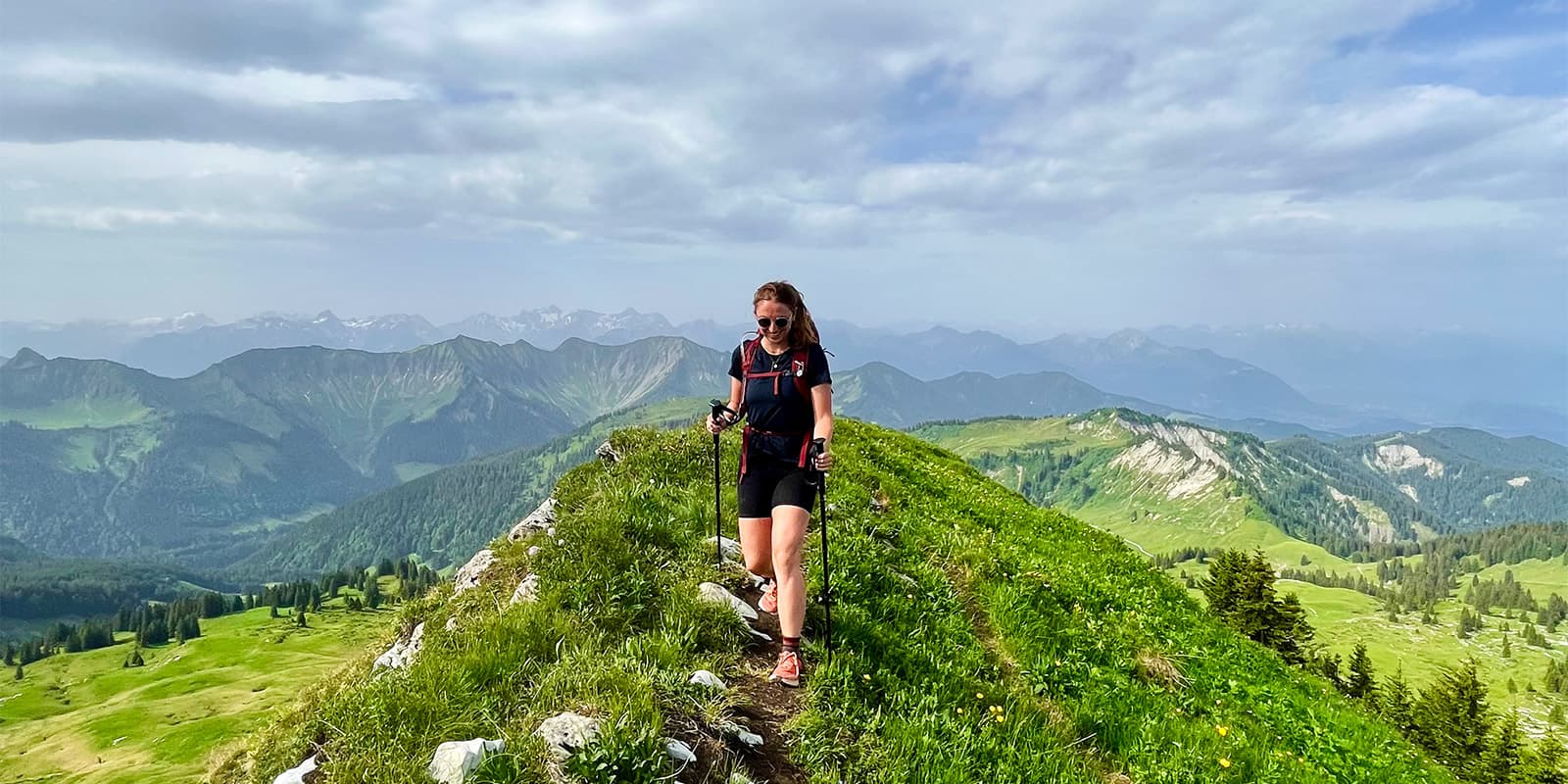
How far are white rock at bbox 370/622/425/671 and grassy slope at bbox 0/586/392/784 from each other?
79.9 m

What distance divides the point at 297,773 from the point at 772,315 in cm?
590

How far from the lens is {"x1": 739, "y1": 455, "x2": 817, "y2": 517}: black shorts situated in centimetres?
805

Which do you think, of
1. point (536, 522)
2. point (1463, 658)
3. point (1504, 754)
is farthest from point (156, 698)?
point (1463, 658)

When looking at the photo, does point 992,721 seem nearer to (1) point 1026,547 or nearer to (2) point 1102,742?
(2) point 1102,742

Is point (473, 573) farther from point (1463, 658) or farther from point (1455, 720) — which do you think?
point (1463, 658)

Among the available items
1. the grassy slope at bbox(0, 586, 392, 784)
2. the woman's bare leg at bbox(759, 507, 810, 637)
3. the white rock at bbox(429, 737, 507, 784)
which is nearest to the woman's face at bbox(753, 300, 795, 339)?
the woman's bare leg at bbox(759, 507, 810, 637)

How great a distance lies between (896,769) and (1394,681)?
63689 millimetres

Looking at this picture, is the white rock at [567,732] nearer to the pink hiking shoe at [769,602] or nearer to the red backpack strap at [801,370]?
the pink hiking shoe at [769,602]

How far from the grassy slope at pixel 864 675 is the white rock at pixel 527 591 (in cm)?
18

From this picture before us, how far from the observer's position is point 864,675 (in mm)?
7605

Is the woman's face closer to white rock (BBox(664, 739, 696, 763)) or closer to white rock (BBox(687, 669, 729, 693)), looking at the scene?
white rock (BBox(687, 669, 729, 693))

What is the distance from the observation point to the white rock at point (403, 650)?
852cm

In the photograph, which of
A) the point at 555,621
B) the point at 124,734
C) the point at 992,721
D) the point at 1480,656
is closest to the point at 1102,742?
the point at 992,721

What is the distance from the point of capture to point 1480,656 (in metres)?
185
